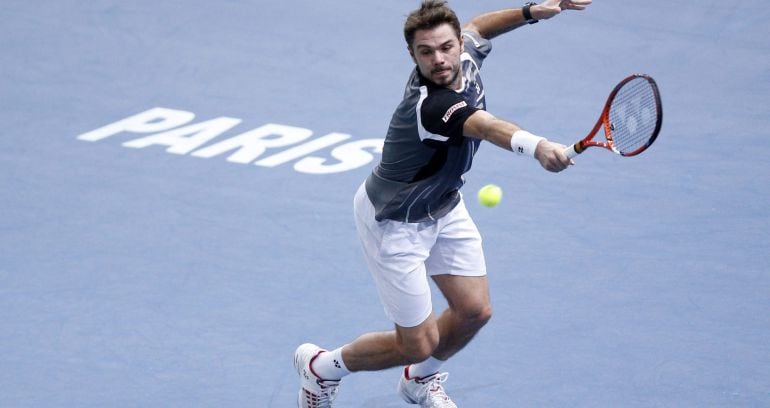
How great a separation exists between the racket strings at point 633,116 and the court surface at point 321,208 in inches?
64.8

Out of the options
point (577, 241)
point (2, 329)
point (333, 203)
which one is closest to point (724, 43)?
point (577, 241)

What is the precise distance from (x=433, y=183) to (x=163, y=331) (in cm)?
221

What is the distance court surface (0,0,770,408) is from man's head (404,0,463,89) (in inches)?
76.4

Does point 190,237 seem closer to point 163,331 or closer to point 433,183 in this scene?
point 163,331

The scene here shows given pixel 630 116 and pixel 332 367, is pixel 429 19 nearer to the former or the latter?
pixel 630 116

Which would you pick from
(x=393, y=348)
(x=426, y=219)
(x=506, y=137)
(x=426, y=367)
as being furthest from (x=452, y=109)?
(x=426, y=367)

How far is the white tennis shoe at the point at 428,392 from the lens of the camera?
6098 millimetres

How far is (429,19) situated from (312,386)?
2.06 meters

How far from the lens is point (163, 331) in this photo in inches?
270

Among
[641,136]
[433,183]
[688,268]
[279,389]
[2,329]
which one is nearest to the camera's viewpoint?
[641,136]

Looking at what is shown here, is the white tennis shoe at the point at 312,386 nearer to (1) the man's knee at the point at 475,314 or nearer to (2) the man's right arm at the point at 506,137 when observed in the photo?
(1) the man's knee at the point at 475,314

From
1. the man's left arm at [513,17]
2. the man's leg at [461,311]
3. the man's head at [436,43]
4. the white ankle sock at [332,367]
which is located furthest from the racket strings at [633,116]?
the white ankle sock at [332,367]

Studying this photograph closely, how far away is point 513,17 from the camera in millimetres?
6180

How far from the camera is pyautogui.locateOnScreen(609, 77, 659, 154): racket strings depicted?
5.02m
